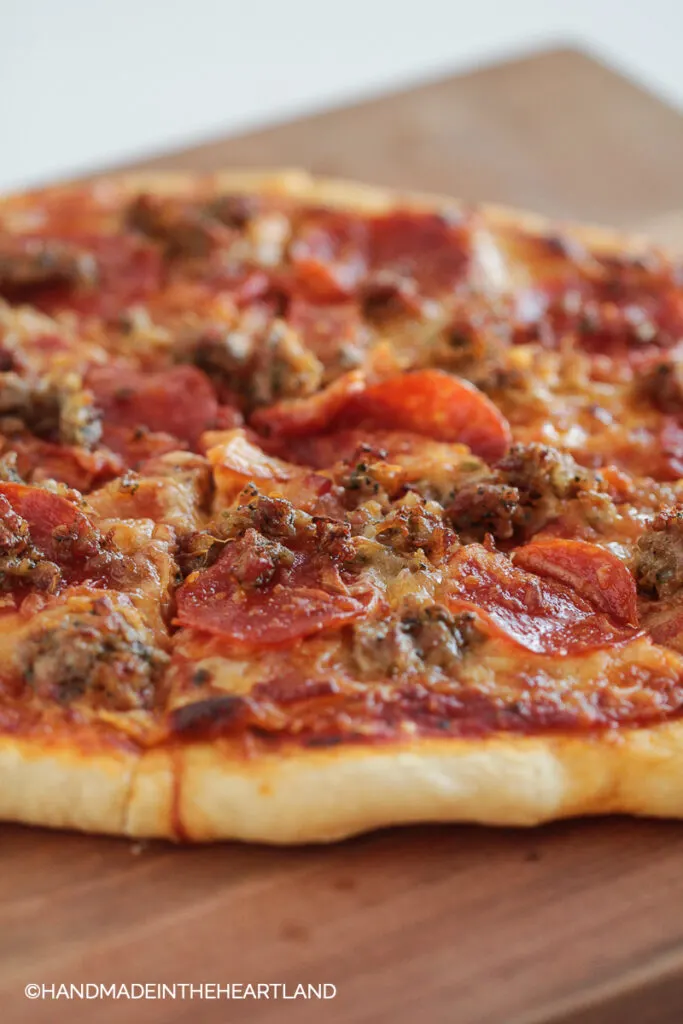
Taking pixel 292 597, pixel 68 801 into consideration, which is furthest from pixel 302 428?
pixel 68 801

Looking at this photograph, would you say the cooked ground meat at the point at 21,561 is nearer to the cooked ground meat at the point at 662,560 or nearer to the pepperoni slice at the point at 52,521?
the pepperoni slice at the point at 52,521

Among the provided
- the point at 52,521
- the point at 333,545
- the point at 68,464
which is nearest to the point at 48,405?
the point at 68,464

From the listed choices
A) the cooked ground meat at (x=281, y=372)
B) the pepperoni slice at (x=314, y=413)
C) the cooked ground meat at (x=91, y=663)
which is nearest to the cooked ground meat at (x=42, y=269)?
the cooked ground meat at (x=281, y=372)

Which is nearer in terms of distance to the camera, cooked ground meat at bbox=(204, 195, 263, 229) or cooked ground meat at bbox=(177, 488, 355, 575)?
cooked ground meat at bbox=(177, 488, 355, 575)

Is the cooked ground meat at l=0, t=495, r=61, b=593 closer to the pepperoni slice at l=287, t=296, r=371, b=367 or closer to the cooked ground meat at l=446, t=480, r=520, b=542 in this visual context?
the cooked ground meat at l=446, t=480, r=520, b=542

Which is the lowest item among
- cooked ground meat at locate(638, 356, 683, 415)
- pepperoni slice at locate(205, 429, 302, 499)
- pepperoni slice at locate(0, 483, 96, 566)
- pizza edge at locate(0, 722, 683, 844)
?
pizza edge at locate(0, 722, 683, 844)

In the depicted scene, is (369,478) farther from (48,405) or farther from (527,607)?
(48,405)

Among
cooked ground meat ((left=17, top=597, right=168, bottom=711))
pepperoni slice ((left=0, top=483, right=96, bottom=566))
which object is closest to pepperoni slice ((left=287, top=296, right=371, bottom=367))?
pepperoni slice ((left=0, top=483, right=96, bottom=566))
